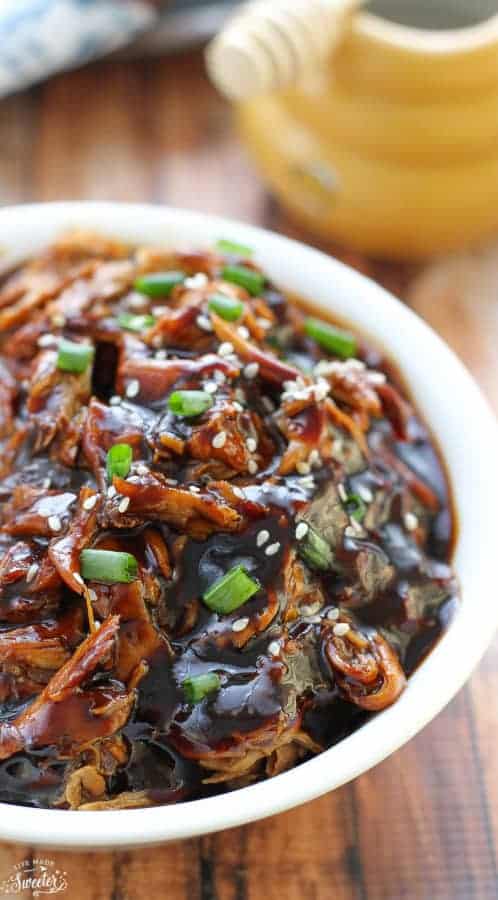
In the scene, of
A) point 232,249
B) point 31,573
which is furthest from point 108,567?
point 232,249

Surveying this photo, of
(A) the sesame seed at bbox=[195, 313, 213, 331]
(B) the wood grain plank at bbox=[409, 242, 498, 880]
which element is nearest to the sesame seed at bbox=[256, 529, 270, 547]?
(A) the sesame seed at bbox=[195, 313, 213, 331]

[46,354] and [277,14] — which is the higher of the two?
[277,14]

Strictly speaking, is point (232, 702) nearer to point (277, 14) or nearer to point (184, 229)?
point (184, 229)

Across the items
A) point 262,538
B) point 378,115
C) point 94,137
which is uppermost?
point 378,115

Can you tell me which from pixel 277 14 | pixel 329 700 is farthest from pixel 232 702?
pixel 277 14

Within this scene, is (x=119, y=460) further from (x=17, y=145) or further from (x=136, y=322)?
(x=17, y=145)

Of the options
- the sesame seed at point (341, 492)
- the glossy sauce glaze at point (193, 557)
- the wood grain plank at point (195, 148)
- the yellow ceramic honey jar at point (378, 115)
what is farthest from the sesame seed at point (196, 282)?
the wood grain plank at point (195, 148)
